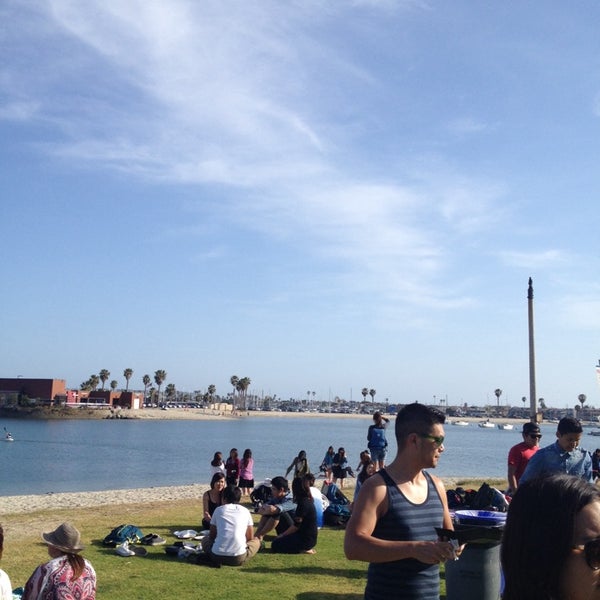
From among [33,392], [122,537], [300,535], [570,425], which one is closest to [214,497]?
[122,537]

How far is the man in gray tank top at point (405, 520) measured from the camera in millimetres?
3695

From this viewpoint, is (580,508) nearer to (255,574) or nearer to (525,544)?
(525,544)

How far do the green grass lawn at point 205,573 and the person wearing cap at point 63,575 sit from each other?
2675mm

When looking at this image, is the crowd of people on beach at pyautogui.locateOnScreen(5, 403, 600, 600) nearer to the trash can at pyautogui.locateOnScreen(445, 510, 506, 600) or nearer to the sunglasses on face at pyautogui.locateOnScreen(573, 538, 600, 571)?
the sunglasses on face at pyautogui.locateOnScreen(573, 538, 600, 571)

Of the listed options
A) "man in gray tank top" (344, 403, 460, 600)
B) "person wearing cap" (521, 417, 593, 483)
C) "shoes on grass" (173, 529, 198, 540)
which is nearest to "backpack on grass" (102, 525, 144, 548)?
"shoes on grass" (173, 529, 198, 540)

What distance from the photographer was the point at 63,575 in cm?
542

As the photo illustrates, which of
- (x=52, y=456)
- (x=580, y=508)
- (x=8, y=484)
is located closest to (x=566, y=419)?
(x=580, y=508)

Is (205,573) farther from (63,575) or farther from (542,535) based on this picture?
(542,535)

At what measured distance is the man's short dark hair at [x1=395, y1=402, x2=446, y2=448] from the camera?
13.3ft

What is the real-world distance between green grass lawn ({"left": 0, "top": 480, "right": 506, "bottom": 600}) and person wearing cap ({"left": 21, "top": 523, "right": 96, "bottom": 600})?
8.78 ft

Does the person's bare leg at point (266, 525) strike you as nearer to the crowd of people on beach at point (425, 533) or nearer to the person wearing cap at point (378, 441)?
the crowd of people on beach at point (425, 533)

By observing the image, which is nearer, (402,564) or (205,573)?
(402,564)

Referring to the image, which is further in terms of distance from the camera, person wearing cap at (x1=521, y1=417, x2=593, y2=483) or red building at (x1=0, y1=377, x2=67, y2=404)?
red building at (x1=0, y1=377, x2=67, y2=404)

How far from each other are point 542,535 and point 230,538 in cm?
865
